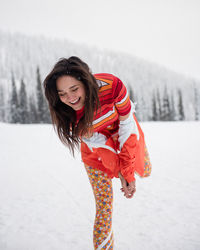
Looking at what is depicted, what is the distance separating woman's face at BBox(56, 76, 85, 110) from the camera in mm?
1472

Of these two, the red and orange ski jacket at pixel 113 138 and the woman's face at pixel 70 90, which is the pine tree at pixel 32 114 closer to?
the red and orange ski jacket at pixel 113 138

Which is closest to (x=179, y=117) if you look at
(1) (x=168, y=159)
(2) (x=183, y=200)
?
(1) (x=168, y=159)

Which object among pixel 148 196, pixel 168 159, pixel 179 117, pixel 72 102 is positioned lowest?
pixel 179 117

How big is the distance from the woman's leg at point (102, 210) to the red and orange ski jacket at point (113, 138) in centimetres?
8

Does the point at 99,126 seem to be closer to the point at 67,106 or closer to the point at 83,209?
the point at 67,106

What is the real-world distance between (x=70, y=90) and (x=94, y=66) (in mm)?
87537

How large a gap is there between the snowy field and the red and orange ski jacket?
3.85ft

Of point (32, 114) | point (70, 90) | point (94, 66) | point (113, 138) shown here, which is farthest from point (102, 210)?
point (94, 66)

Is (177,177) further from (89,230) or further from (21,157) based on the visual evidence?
(21,157)

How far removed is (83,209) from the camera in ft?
11.0

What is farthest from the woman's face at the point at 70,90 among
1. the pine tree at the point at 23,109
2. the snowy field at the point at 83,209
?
the pine tree at the point at 23,109

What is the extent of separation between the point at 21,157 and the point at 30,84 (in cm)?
6382

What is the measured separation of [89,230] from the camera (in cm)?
275

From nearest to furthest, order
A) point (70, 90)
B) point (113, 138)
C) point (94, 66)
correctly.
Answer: point (70, 90) < point (113, 138) < point (94, 66)
